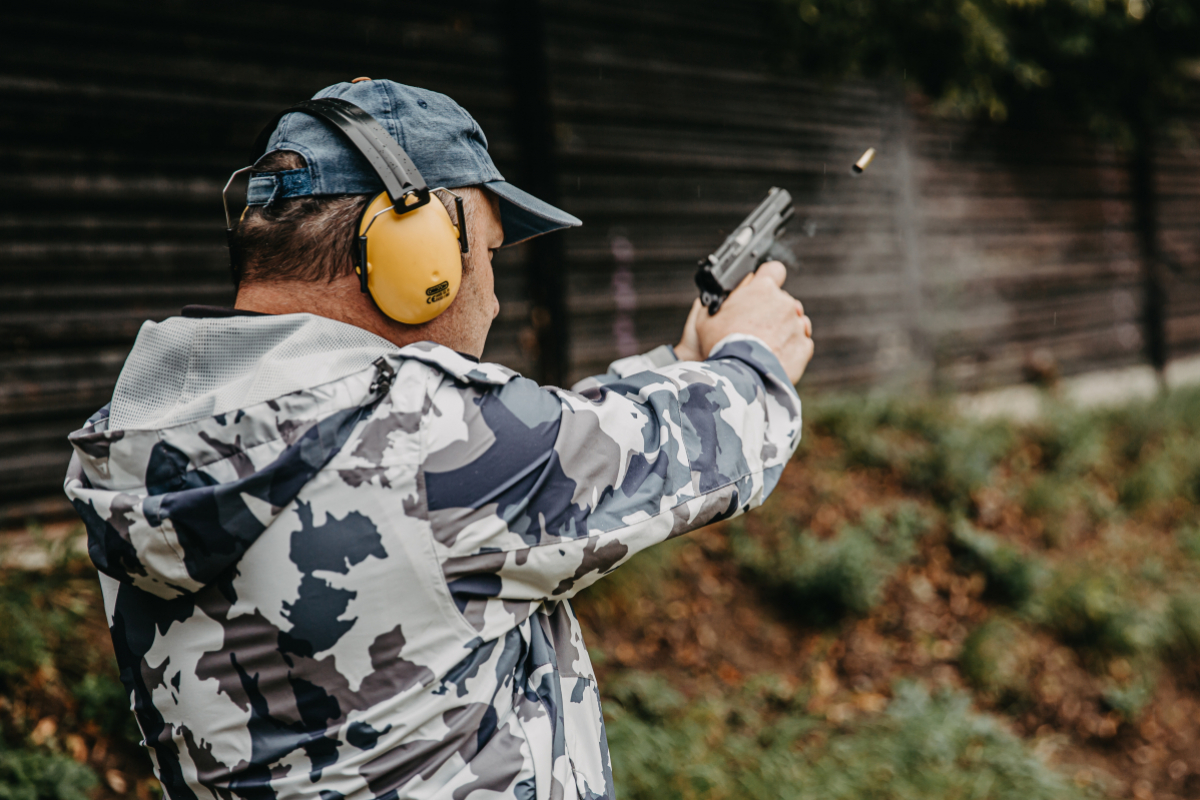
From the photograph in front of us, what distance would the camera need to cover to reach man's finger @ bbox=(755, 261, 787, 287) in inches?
61.4

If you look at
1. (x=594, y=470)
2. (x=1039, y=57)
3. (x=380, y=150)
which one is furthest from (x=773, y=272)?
(x=1039, y=57)

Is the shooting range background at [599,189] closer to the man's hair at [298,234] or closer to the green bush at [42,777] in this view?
the green bush at [42,777]

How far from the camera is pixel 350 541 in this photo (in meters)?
0.98

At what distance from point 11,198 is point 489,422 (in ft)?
9.12

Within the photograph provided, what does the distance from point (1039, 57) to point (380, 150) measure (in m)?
6.89

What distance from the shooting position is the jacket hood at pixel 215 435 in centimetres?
96

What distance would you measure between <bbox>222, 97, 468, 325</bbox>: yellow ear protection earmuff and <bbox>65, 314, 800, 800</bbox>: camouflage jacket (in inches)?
3.0

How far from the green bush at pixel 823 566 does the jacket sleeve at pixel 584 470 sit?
8.99 ft

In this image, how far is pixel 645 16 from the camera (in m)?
4.66

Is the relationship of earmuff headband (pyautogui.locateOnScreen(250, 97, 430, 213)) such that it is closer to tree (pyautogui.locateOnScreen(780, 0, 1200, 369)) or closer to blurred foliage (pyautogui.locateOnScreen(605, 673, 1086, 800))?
blurred foliage (pyautogui.locateOnScreen(605, 673, 1086, 800))

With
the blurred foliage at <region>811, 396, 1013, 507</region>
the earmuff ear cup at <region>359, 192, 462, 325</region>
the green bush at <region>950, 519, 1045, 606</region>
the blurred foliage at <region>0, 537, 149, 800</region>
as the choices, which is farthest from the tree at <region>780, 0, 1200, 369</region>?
the blurred foliage at <region>0, 537, 149, 800</region>

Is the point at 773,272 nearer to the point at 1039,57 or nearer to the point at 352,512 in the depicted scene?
the point at 352,512

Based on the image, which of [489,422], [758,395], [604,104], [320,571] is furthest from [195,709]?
[604,104]

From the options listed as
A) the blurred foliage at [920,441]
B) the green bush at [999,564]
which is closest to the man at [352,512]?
the green bush at [999,564]
